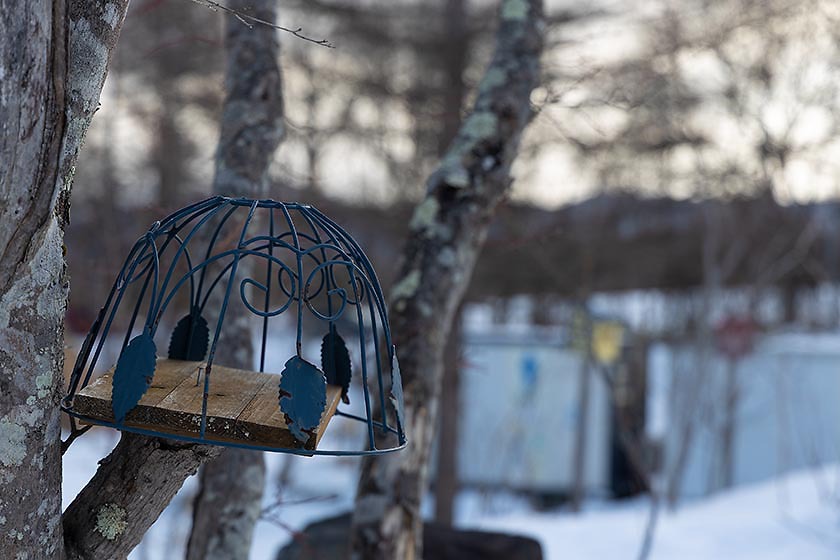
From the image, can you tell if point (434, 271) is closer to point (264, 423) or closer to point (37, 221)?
point (264, 423)

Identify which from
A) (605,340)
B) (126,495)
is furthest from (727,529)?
(126,495)

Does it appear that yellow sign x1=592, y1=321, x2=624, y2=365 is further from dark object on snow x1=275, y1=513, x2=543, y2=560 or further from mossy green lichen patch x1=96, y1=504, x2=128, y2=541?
mossy green lichen patch x1=96, y1=504, x2=128, y2=541

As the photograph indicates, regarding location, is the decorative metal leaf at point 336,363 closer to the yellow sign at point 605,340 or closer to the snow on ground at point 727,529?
the snow on ground at point 727,529

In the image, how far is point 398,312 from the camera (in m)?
2.79

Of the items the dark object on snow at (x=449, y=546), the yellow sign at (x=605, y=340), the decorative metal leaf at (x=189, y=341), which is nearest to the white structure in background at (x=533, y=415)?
the yellow sign at (x=605, y=340)

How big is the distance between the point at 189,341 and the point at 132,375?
0.57 m

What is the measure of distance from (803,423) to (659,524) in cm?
390

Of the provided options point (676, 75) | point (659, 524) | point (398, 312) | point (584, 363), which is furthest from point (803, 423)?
point (398, 312)

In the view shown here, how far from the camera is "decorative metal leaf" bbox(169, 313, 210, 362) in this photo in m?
1.85

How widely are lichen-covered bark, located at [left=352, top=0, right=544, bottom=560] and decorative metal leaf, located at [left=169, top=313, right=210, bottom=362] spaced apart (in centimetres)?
97

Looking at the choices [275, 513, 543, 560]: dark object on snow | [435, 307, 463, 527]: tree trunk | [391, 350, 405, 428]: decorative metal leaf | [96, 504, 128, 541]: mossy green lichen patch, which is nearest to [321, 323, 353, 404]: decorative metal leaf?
[391, 350, 405, 428]: decorative metal leaf

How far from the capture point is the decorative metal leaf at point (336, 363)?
1.77m

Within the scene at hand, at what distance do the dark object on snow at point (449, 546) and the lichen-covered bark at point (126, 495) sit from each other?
2.65 meters

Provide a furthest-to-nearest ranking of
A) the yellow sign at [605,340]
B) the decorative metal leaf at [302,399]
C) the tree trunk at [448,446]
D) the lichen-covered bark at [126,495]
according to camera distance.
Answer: the yellow sign at [605,340] < the tree trunk at [448,446] < the lichen-covered bark at [126,495] < the decorative metal leaf at [302,399]
